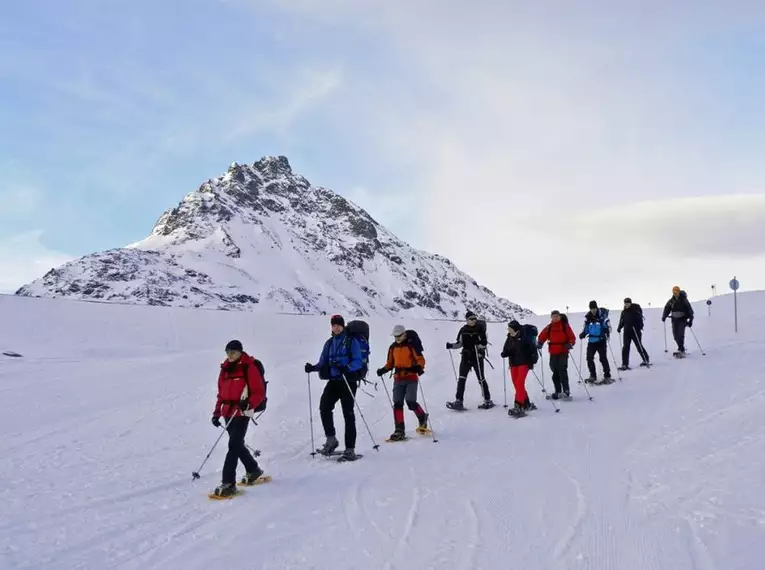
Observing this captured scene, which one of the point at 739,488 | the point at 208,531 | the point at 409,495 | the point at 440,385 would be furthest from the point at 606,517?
the point at 440,385

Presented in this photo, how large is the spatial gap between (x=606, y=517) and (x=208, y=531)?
3621 mm

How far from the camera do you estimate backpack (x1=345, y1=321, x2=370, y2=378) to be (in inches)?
349

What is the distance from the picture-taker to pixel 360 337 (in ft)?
29.7

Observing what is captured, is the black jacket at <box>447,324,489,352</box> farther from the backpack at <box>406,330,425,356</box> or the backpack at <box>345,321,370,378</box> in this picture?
the backpack at <box>345,321,370,378</box>

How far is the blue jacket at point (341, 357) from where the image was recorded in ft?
28.8

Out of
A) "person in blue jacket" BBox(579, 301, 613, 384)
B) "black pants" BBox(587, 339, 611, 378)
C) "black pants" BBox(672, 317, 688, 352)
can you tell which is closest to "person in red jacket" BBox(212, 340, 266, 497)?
"person in blue jacket" BBox(579, 301, 613, 384)

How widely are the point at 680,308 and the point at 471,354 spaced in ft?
25.2

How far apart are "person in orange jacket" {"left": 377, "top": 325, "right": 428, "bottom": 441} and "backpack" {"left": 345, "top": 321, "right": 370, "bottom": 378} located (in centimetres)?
86

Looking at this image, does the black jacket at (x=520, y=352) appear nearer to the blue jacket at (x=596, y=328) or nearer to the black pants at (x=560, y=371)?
the black pants at (x=560, y=371)

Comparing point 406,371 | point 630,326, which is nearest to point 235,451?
point 406,371

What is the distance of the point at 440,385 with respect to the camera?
15734 mm

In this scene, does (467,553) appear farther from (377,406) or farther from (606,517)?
(377,406)

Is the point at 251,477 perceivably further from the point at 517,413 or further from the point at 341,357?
the point at 517,413

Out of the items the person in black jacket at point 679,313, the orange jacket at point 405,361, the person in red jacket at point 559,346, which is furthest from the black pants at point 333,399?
the person in black jacket at point 679,313
